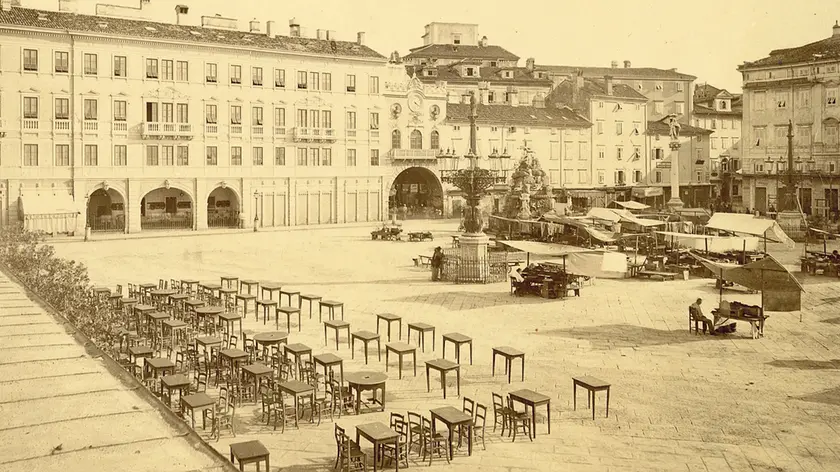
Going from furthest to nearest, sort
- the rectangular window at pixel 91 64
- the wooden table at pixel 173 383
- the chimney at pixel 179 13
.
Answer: the chimney at pixel 179 13 → the rectangular window at pixel 91 64 → the wooden table at pixel 173 383

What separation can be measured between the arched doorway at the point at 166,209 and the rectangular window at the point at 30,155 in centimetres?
748

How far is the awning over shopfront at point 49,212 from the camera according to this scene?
43.6 metres

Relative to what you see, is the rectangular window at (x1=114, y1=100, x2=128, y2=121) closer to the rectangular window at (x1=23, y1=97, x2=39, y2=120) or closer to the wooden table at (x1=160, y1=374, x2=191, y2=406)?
the rectangular window at (x1=23, y1=97, x2=39, y2=120)

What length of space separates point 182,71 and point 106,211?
10.3m

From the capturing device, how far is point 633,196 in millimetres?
69875

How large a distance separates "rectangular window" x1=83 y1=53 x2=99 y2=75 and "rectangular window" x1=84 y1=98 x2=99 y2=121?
65.9 inches

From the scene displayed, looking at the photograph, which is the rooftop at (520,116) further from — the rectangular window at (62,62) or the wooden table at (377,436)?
the wooden table at (377,436)

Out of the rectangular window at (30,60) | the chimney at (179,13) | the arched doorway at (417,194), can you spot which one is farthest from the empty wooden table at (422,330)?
the arched doorway at (417,194)

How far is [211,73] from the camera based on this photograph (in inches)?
2002

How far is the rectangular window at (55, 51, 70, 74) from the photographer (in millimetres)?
45281

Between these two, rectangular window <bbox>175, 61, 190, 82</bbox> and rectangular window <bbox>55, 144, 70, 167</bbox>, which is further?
rectangular window <bbox>175, 61, 190, 82</bbox>

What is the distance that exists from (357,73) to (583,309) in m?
38.7

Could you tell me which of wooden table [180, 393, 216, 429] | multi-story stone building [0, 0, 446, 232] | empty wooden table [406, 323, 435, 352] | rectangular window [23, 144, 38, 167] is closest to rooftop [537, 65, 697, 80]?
multi-story stone building [0, 0, 446, 232]

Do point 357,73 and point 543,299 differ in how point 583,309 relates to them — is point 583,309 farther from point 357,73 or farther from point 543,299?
point 357,73
